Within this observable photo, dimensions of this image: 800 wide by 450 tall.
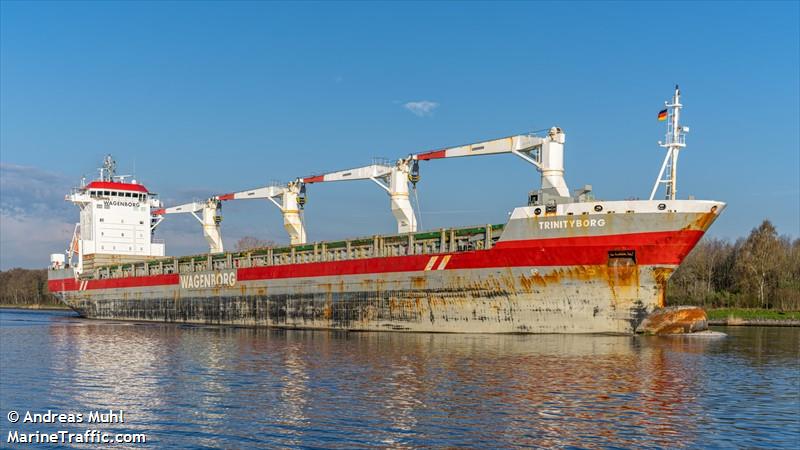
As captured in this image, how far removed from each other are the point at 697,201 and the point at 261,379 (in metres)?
19.4

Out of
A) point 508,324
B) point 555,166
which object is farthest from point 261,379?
point 555,166

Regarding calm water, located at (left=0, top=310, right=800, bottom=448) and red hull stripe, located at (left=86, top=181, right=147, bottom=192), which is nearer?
calm water, located at (left=0, top=310, right=800, bottom=448)

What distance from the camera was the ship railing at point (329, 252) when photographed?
3569 cm

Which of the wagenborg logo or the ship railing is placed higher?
the ship railing

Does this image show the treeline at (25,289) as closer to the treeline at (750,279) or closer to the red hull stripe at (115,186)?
the red hull stripe at (115,186)

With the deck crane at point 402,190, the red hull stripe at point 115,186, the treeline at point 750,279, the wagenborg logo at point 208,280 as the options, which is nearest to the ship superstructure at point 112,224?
the red hull stripe at point 115,186

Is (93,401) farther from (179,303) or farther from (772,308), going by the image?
(772,308)

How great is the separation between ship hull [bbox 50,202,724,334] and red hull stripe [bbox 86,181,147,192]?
26.8 metres

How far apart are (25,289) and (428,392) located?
434 feet

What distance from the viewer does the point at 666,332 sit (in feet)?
106

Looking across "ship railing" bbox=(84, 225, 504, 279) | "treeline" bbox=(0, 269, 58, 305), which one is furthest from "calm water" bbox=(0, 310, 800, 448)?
"treeline" bbox=(0, 269, 58, 305)

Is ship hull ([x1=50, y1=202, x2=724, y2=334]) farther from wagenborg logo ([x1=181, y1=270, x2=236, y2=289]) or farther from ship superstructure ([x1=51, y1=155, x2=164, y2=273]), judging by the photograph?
ship superstructure ([x1=51, y1=155, x2=164, y2=273])

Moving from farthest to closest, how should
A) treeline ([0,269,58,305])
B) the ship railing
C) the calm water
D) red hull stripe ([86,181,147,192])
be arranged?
treeline ([0,269,58,305]), red hull stripe ([86,181,147,192]), the ship railing, the calm water

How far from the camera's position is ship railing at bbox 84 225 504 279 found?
3569cm
